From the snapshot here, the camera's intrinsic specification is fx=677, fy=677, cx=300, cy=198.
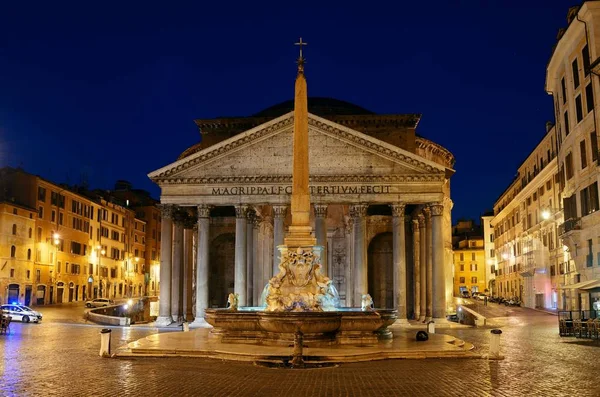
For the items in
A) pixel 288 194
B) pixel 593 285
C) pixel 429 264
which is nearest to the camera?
pixel 593 285

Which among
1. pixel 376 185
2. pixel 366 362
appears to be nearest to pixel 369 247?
pixel 376 185

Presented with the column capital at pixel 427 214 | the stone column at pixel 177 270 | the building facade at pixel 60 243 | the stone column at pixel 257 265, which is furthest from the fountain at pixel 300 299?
the building facade at pixel 60 243

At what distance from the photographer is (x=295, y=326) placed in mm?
19250

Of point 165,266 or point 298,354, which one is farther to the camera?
point 165,266

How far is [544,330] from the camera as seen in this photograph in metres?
33.4

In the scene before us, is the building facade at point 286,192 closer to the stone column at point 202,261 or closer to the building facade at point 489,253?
the stone column at point 202,261

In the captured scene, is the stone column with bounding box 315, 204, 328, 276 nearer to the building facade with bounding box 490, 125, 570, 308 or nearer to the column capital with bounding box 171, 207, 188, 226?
the column capital with bounding box 171, 207, 188, 226

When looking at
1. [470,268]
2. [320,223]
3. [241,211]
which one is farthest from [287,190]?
[470,268]

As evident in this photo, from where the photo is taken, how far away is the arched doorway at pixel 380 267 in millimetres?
50219

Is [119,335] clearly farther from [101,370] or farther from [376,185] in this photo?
[376,185]

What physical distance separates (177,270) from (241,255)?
5.15 meters

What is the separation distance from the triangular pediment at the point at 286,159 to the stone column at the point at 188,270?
20.7ft

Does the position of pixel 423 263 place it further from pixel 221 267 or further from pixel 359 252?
pixel 221 267

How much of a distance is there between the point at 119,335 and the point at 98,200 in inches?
1931
